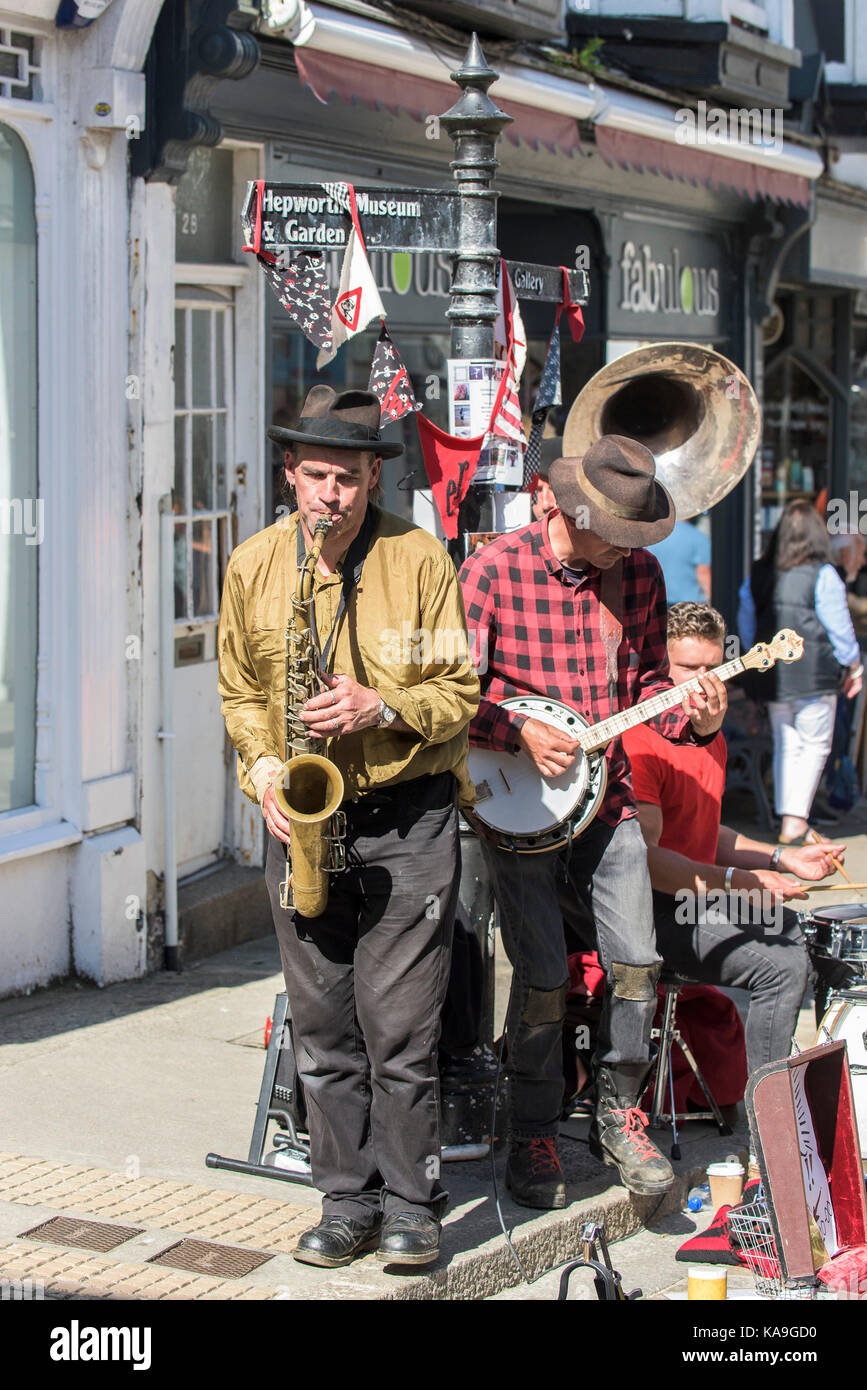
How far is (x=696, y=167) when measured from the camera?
10.3 m

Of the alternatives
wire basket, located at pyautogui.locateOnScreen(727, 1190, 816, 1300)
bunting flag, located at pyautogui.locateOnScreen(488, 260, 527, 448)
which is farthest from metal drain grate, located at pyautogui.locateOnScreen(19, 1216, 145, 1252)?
bunting flag, located at pyautogui.locateOnScreen(488, 260, 527, 448)

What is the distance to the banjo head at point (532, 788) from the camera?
14.8 feet

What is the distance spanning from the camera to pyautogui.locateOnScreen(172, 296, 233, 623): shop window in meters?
7.17

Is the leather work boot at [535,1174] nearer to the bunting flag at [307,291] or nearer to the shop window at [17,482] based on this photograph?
the bunting flag at [307,291]

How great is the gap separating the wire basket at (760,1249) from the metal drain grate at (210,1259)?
1159 mm

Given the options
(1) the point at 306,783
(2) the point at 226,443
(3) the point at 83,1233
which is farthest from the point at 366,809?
(2) the point at 226,443

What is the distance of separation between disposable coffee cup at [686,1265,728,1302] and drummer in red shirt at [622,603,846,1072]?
1089 millimetres

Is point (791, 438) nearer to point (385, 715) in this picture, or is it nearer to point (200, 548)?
point (200, 548)

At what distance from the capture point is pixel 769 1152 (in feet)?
13.1

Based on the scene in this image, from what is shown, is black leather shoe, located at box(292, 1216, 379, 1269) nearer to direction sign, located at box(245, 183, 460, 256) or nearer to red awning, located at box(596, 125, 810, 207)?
direction sign, located at box(245, 183, 460, 256)

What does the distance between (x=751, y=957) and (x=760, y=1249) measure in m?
0.94

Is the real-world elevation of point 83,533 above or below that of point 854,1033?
above

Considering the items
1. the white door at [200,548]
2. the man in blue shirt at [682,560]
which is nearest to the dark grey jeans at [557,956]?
the white door at [200,548]
